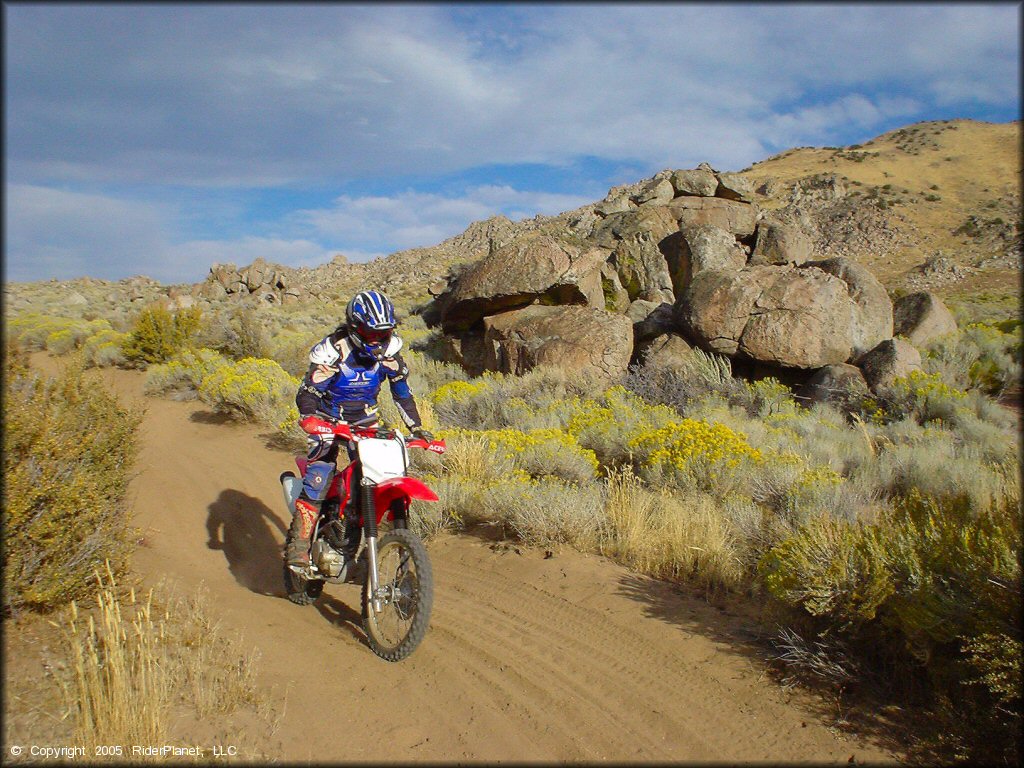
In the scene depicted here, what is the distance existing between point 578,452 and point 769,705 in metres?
3.96

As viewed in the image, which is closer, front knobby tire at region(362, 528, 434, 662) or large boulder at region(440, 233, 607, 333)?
front knobby tire at region(362, 528, 434, 662)

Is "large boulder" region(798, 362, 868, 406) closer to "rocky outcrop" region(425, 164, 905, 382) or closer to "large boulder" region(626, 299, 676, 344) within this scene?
"rocky outcrop" region(425, 164, 905, 382)

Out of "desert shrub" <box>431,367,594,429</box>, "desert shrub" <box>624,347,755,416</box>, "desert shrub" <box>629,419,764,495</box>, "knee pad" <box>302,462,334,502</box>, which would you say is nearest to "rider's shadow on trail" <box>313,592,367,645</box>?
"knee pad" <box>302,462,334,502</box>

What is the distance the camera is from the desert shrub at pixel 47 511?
141 inches

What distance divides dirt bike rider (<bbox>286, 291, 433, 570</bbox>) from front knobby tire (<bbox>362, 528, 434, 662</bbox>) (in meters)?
0.51

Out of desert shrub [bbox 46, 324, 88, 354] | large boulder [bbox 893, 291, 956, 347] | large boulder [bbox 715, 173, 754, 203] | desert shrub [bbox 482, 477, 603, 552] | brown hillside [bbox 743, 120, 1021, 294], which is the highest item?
brown hillside [bbox 743, 120, 1021, 294]

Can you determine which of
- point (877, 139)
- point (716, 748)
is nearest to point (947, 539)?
point (716, 748)

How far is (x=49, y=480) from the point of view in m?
3.90

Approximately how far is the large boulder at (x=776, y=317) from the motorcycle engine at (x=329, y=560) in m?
9.42

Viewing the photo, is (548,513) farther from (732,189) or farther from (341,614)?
(732,189)

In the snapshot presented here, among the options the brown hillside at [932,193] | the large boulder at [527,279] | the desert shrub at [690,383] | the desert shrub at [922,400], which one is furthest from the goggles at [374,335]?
the brown hillside at [932,193]

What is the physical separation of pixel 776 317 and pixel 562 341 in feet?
13.2

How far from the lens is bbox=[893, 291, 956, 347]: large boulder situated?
45.2ft

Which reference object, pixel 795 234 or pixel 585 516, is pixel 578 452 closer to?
pixel 585 516
